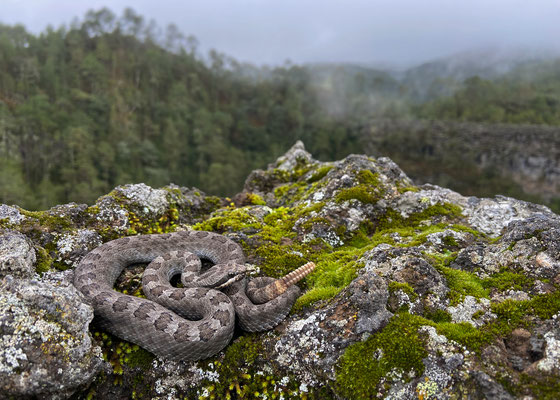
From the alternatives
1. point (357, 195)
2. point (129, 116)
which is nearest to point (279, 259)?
point (357, 195)

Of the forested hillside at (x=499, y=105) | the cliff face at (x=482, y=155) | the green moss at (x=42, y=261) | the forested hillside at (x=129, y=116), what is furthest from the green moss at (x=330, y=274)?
the forested hillside at (x=499, y=105)

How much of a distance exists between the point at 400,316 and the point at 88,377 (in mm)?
3511

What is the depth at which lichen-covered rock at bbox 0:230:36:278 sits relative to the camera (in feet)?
14.8

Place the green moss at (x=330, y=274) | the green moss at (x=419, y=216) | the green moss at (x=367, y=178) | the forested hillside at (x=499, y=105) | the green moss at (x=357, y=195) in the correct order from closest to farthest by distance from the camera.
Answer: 1. the green moss at (x=330, y=274)
2. the green moss at (x=419, y=216)
3. the green moss at (x=357, y=195)
4. the green moss at (x=367, y=178)
5. the forested hillside at (x=499, y=105)

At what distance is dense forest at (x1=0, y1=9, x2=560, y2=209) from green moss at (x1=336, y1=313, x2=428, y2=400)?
63778 millimetres

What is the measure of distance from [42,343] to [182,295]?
1873mm

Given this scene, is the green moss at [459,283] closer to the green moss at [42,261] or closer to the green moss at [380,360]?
the green moss at [380,360]

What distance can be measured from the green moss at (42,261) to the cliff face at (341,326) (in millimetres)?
20

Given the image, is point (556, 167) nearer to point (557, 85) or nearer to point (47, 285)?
point (557, 85)

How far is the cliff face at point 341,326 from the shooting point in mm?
3703

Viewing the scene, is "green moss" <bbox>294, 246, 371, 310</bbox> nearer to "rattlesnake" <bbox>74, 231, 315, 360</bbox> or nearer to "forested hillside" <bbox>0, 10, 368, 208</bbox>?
"rattlesnake" <bbox>74, 231, 315, 360</bbox>

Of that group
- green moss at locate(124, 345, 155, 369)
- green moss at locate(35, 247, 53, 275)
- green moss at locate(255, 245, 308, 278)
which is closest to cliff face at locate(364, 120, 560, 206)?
green moss at locate(255, 245, 308, 278)

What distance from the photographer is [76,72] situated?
9438cm

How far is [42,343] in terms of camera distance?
384 centimetres
